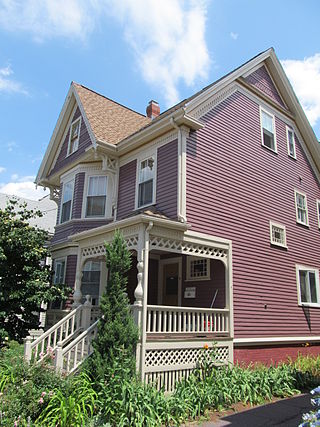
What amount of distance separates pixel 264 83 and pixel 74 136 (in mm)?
8310

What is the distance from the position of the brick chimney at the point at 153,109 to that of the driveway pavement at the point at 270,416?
49.2 ft

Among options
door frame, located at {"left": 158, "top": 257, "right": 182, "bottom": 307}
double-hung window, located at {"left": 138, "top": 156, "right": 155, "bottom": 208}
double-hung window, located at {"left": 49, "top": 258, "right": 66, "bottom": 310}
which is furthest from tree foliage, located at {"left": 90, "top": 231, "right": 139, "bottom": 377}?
double-hung window, located at {"left": 49, "top": 258, "right": 66, "bottom": 310}

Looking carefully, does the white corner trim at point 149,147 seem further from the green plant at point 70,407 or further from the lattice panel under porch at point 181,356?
the green plant at point 70,407

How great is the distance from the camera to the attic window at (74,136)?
621 inches

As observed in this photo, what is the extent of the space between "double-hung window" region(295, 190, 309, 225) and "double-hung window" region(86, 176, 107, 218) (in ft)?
25.6

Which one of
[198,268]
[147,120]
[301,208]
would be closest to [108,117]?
[147,120]

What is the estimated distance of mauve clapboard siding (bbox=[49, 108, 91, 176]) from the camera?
1484 cm

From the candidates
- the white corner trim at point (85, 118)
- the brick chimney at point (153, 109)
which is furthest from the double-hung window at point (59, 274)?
the brick chimney at point (153, 109)

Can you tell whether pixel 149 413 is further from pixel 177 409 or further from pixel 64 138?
pixel 64 138

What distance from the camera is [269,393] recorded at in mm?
8727

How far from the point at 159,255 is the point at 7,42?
25.1ft

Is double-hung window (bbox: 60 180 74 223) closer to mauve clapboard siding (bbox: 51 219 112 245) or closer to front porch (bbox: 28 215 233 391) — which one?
mauve clapboard siding (bbox: 51 219 112 245)

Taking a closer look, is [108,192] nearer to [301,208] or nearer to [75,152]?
[75,152]

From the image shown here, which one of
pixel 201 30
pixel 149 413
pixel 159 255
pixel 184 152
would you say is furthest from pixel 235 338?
pixel 201 30
